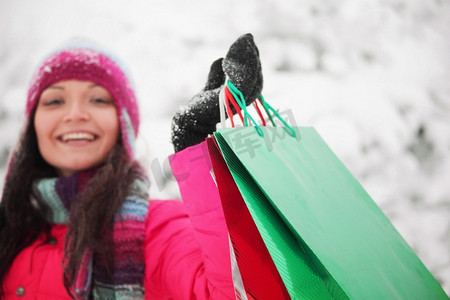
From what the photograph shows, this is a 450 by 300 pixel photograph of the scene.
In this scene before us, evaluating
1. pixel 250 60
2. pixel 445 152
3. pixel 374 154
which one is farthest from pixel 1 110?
pixel 445 152

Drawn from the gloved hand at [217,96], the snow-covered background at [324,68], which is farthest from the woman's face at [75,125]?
the gloved hand at [217,96]

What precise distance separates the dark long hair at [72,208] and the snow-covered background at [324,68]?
22 cm

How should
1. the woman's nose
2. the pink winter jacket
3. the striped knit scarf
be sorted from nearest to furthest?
1. the pink winter jacket
2. the striped knit scarf
3. the woman's nose

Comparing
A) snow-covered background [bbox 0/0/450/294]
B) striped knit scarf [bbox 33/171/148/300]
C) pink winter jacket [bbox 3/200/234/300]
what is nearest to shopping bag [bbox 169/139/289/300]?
pink winter jacket [bbox 3/200/234/300]

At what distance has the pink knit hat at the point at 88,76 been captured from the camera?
0.88 meters

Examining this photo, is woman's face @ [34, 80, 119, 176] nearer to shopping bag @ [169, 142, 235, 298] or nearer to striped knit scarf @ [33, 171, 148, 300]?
striped knit scarf @ [33, 171, 148, 300]

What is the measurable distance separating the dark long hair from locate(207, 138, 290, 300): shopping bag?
19.5 inches

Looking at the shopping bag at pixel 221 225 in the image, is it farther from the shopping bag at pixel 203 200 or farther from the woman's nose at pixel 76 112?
the woman's nose at pixel 76 112

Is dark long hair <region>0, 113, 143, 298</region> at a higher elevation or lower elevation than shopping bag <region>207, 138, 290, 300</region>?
higher

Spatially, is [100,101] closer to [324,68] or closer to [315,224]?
[315,224]

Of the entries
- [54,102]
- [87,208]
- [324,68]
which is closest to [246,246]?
[87,208]

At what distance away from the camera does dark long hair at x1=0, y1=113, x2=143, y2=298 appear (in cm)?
70

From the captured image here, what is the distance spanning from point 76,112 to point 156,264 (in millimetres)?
524

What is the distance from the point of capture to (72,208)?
2.55 ft
